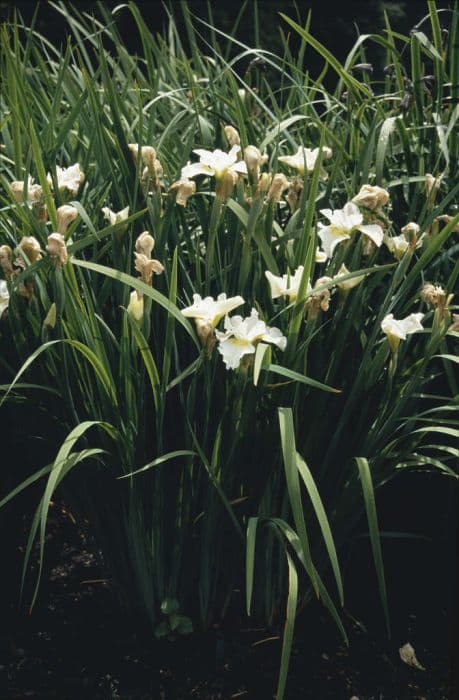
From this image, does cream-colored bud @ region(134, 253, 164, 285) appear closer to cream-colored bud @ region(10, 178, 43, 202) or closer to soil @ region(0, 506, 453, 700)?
cream-colored bud @ region(10, 178, 43, 202)

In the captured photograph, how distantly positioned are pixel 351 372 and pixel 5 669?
2.66 feet

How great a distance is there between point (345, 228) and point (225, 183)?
0.71ft

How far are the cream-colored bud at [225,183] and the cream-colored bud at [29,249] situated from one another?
319 millimetres

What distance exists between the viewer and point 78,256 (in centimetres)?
164

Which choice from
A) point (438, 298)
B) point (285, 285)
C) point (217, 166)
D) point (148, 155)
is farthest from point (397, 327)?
point (148, 155)

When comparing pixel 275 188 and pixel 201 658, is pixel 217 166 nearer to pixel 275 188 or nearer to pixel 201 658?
pixel 275 188

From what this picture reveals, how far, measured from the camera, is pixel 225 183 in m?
1.37

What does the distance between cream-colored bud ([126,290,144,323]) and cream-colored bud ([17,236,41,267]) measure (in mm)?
186

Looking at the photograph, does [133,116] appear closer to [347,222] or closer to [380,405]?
[347,222]

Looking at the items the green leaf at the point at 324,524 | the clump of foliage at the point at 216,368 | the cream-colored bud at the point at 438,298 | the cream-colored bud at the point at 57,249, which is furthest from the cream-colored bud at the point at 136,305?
the cream-colored bud at the point at 438,298

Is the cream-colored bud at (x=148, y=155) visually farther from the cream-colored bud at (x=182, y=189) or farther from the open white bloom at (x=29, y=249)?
the open white bloom at (x=29, y=249)

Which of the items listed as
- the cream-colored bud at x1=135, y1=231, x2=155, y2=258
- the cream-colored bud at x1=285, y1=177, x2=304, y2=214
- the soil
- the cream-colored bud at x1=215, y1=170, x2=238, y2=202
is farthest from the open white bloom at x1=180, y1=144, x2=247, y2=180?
the soil

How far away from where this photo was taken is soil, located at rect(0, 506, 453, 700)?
4.56 ft

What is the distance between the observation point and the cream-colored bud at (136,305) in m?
1.29
